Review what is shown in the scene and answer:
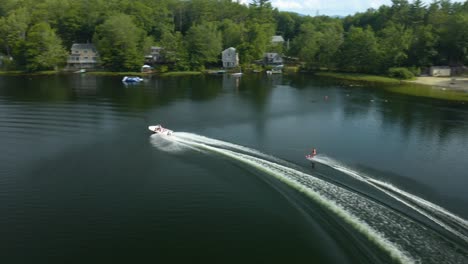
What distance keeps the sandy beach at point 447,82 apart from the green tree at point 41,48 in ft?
363

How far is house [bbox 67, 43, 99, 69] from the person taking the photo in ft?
430

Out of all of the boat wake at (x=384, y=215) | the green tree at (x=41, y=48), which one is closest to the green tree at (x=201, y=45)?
the green tree at (x=41, y=48)

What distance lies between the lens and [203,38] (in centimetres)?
13188

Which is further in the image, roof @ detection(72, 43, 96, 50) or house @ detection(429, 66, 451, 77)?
roof @ detection(72, 43, 96, 50)

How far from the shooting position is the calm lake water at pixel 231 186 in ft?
83.1

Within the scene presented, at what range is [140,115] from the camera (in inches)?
2463

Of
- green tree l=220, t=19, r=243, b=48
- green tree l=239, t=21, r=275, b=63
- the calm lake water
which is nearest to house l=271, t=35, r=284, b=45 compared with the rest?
green tree l=239, t=21, r=275, b=63

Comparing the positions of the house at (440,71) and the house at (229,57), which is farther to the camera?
the house at (229,57)

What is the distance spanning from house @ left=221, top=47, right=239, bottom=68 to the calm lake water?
245ft

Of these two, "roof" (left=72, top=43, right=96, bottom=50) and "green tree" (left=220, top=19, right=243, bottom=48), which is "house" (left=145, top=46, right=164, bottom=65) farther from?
"green tree" (left=220, top=19, right=243, bottom=48)

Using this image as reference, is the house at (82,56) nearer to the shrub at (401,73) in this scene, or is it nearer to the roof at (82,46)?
the roof at (82,46)

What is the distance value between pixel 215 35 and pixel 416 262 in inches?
4840

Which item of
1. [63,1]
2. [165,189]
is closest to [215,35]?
[63,1]

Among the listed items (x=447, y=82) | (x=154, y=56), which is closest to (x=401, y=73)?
(x=447, y=82)
